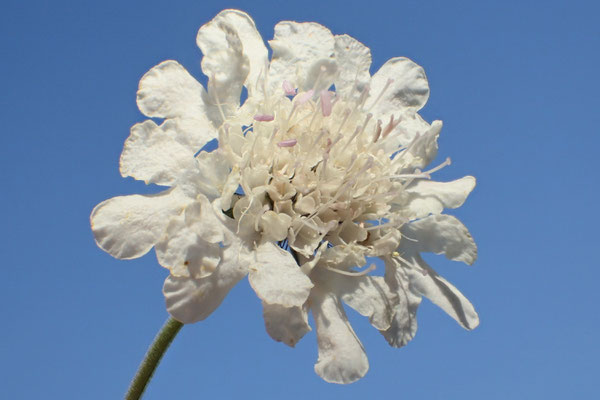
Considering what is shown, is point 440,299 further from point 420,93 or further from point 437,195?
point 420,93

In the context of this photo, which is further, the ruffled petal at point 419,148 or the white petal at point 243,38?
the ruffled petal at point 419,148

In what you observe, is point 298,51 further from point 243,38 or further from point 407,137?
point 407,137

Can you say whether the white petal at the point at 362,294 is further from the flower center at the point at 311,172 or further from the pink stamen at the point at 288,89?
the pink stamen at the point at 288,89

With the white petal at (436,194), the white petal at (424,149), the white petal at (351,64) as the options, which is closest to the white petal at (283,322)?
the white petal at (436,194)

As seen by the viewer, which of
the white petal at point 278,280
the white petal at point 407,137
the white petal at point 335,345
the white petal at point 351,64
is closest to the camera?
the white petal at point 278,280

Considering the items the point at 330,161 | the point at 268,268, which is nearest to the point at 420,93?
the point at 330,161

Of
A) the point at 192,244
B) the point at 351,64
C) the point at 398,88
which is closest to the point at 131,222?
the point at 192,244
